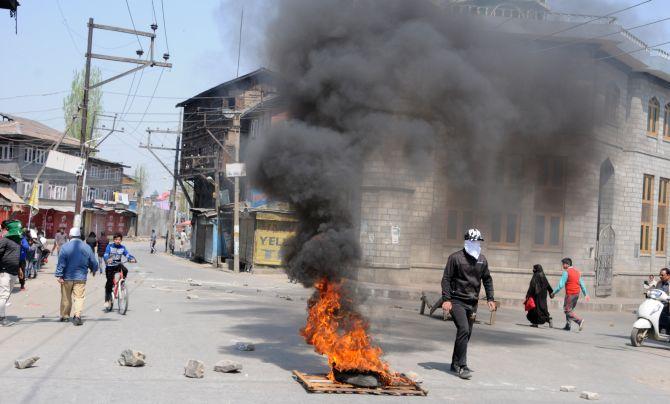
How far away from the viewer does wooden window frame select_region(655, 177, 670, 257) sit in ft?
99.0

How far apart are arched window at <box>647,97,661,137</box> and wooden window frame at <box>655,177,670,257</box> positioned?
96.2 inches

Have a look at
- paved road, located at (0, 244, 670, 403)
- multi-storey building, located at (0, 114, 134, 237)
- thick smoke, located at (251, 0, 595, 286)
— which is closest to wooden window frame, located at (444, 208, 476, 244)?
paved road, located at (0, 244, 670, 403)

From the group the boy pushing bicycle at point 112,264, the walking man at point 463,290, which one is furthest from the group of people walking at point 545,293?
the boy pushing bicycle at point 112,264

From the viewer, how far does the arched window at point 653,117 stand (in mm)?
28359

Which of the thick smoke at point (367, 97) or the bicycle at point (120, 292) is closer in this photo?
the thick smoke at point (367, 97)

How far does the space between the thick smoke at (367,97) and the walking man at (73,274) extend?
4597 millimetres

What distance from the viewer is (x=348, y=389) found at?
706cm

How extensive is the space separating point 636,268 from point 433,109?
837 inches

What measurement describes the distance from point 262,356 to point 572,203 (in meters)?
15.6

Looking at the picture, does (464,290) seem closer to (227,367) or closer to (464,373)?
(464,373)

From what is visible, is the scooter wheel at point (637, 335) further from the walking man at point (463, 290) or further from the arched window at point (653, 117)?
the arched window at point (653, 117)

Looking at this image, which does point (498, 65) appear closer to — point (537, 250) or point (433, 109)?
point (433, 109)

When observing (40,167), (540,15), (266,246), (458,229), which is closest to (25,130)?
(40,167)

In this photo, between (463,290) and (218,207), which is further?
(218,207)
